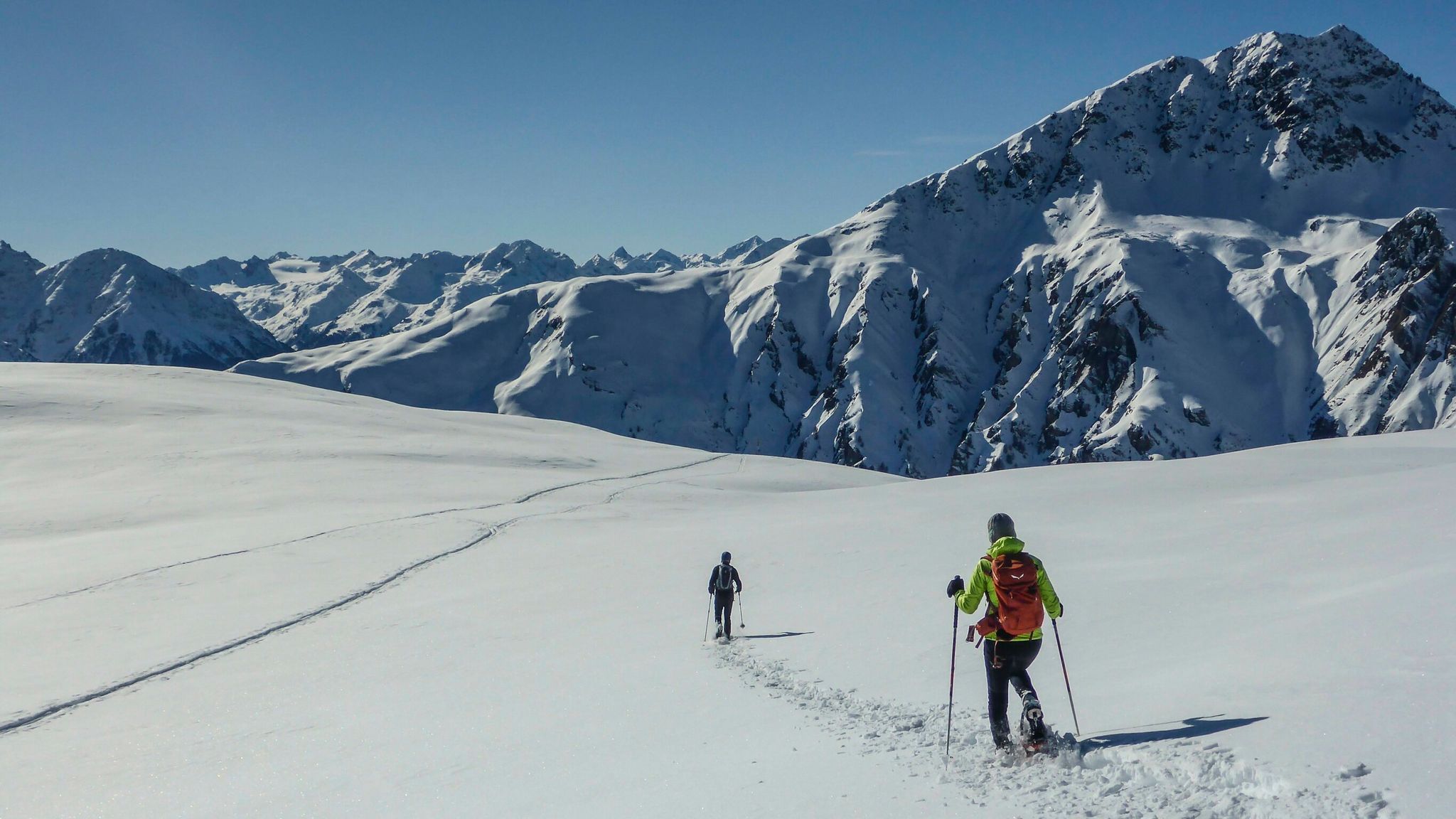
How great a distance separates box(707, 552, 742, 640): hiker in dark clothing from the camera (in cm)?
1568

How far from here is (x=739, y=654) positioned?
547 inches

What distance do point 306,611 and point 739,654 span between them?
11.6 meters

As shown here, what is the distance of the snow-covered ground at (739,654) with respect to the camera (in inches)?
274

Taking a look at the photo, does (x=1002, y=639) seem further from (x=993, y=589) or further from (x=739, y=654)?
(x=739, y=654)

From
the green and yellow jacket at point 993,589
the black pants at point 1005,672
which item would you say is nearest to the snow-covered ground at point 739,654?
the black pants at point 1005,672

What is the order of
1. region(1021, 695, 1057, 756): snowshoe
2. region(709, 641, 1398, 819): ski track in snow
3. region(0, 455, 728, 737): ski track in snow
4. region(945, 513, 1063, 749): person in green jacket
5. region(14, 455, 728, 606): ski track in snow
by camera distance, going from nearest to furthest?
region(709, 641, 1398, 819): ski track in snow, region(1021, 695, 1057, 756): snowshoe, region(945, 513, 1063, 749): person in green jacket, region(0, 455, 728, 737): ski track in snow, region(14, 455, 728, 606): ski track in snow

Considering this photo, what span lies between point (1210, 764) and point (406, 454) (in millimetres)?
46986

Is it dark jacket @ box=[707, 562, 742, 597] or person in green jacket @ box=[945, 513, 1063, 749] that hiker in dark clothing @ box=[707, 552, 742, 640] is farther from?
person in green jacket @ box=[945, 513, 1063, 749]

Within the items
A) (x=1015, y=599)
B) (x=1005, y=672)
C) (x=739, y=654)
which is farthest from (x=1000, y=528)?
(x=739, y=654)

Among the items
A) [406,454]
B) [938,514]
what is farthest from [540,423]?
[938,514]

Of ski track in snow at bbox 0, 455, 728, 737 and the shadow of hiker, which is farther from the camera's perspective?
ski track in snow at bbox 0, 455, 728, 737

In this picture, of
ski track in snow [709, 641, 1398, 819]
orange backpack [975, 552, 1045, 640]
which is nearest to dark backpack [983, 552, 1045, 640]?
orange backpack [975, 552, 1045, 640]

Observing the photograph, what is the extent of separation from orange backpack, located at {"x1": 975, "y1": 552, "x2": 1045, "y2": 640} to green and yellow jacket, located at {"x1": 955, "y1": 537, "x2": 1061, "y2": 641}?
1.7 inches

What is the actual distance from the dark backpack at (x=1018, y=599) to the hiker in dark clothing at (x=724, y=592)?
26.4ft
